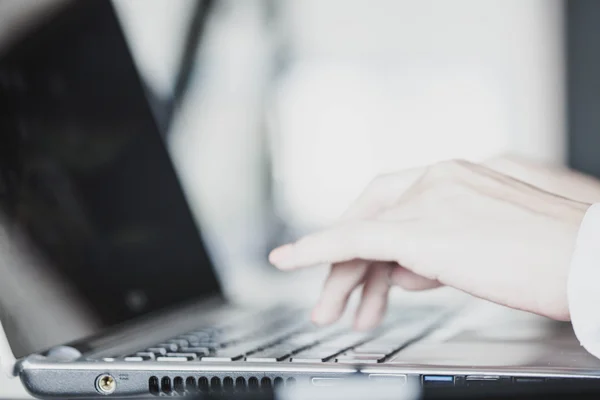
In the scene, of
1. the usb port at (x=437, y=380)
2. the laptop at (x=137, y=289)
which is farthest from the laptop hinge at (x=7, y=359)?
the usb port at (x=437, y=380)

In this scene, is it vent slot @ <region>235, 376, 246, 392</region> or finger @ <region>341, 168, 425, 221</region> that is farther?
finger @ <region>341, 168, 425, 221</region>

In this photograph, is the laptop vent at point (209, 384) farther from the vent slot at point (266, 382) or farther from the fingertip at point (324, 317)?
the fingertip at point (324, 317)

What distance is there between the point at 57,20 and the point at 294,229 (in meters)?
1.06

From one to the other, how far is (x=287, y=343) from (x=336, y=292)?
1.7 inches

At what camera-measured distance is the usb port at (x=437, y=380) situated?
0.34 metres

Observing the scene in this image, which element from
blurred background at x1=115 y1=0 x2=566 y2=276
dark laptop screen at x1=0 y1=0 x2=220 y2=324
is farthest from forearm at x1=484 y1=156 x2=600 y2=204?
blurred background at x1=115 y1=0 x2=566 y2=276

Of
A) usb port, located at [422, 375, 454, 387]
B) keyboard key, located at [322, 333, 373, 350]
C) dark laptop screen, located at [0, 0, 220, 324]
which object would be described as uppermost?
dark laptop screen, located at [0, 0, 220, 324]

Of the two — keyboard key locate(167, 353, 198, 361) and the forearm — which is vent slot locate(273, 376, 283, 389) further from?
the forearm

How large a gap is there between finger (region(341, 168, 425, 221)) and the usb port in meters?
0.17

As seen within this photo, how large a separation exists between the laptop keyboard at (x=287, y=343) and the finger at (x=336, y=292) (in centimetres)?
2

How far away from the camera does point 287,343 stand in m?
0.46

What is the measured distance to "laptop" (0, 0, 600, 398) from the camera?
36 cm

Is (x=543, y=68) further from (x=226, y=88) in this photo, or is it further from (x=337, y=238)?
(x=337, y=238)

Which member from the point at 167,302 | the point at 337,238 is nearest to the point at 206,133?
the point at 167,302
